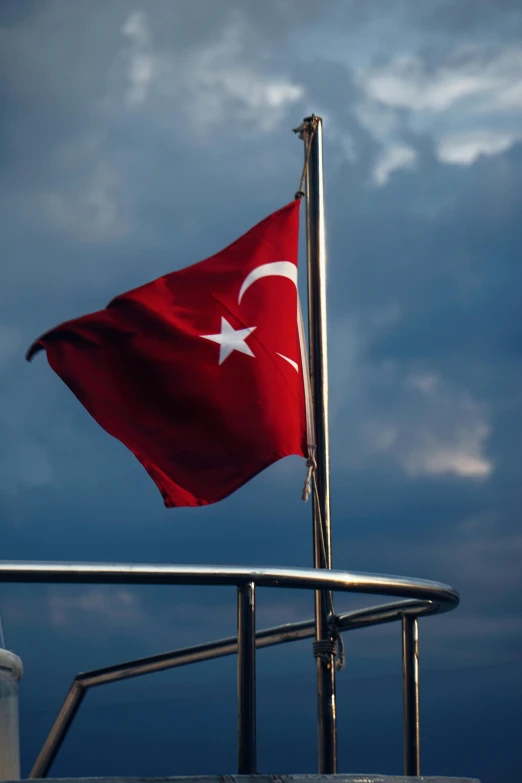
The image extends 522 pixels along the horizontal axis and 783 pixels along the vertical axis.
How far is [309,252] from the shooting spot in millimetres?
5770

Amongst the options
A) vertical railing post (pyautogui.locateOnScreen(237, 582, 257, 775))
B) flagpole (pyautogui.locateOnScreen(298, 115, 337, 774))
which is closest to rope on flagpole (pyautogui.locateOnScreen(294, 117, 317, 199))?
flagpole (pyautogui.locateOnScreen(298, 115, 337, 774))

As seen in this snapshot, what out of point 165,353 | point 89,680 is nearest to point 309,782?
point 89,680

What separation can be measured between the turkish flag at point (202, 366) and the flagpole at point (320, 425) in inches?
7.2

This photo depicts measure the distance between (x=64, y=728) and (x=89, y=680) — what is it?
0.28 metres

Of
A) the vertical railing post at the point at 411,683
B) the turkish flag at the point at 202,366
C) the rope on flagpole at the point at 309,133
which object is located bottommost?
the vertical railing post at the point at 411,683

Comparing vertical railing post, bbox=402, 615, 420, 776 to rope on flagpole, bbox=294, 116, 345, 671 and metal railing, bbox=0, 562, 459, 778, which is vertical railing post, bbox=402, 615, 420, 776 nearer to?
metal railing, bbox=0, 562, 459, 778

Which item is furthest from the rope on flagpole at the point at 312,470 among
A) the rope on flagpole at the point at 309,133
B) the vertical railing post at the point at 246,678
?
the vertical railing post at the point at 246,678

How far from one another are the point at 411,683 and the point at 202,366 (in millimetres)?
2240

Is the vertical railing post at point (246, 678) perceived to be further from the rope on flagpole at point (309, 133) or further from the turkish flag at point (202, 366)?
the rope on flagpole at point (309, 133)

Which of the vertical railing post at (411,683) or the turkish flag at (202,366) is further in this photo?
the turkish flag at (202,366)

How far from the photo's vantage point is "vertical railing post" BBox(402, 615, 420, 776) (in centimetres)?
406

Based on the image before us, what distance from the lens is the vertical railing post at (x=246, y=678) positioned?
319cm

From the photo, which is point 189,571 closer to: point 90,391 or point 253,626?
point 253,626

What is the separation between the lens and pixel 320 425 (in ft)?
17.5
